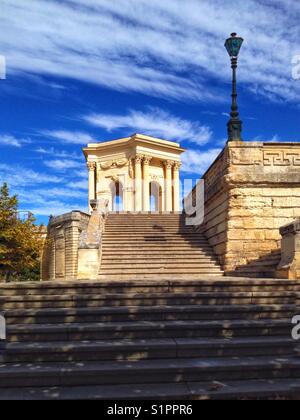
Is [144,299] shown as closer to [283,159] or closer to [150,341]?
[150,341]

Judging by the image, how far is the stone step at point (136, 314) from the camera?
632 centimetres

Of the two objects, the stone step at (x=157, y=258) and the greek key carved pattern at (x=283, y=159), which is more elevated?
the greek key carved pattern at (x=283, y=159)

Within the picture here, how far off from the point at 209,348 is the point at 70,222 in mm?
22720

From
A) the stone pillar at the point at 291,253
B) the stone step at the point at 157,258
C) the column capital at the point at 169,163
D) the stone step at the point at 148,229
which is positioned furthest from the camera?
the column capital at the point at 169,163

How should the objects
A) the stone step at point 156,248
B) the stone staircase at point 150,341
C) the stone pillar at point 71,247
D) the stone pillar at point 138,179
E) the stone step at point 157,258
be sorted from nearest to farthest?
the stone staircase at point 150,341, the stone step at point 157,258, the stone step at point 156,248, the stone pillar at point 71,247, the stone pillar at point 138,179

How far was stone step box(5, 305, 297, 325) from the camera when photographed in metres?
6.32

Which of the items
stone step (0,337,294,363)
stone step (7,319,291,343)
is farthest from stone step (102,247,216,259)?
stone step (0,337,294,363)

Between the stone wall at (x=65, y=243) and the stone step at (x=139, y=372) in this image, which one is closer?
the stone step at (x=139, y=372)

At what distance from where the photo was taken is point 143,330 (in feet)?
19.5

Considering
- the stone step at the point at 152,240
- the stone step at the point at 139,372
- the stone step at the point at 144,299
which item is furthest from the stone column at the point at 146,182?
the stone step at the point at 139,372

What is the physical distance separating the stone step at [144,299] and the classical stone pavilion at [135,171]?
94.3ft

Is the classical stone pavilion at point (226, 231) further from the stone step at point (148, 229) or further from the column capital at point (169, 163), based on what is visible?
the column capital at point (169, 163)

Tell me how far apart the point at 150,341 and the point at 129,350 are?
38 centimetres
